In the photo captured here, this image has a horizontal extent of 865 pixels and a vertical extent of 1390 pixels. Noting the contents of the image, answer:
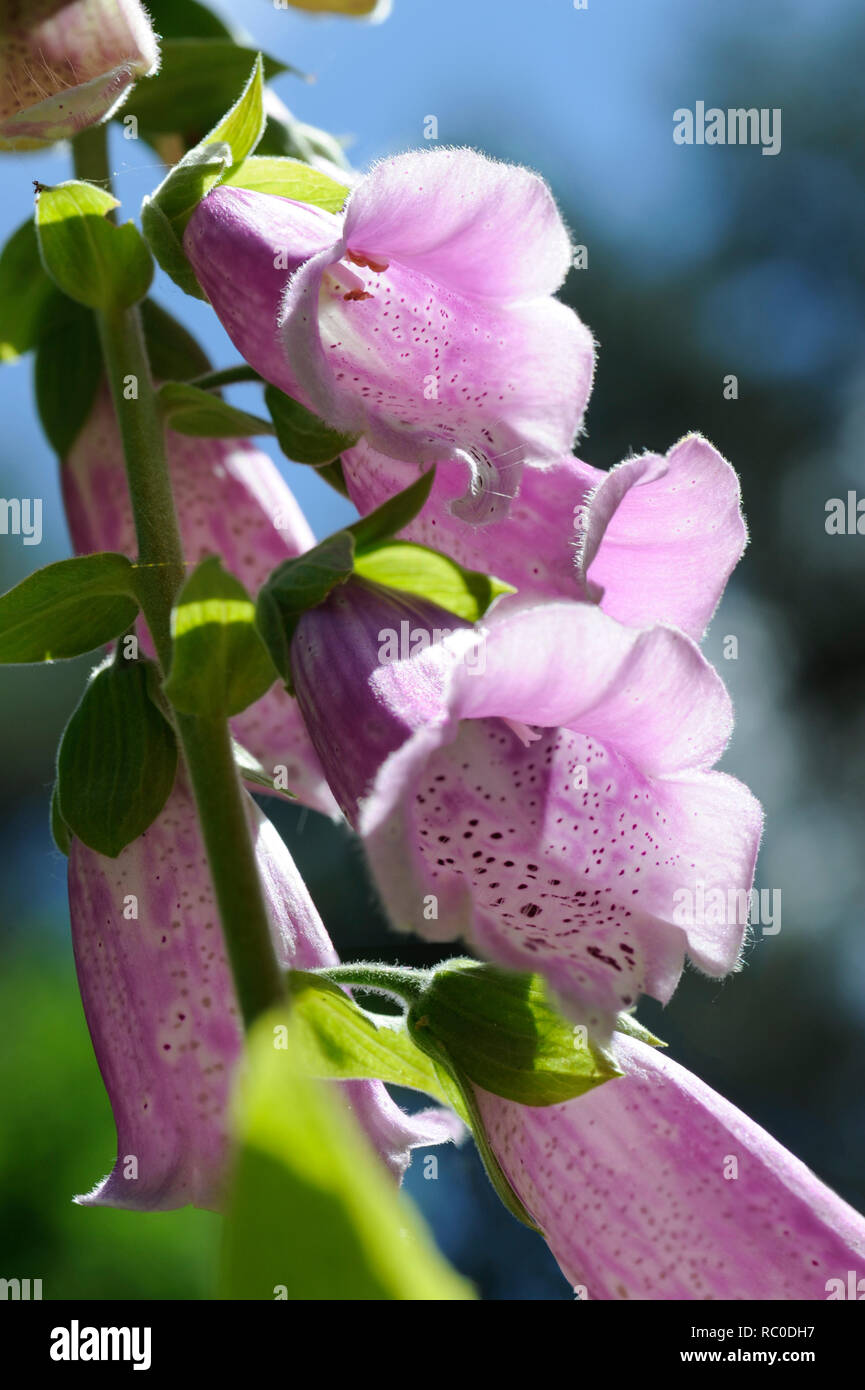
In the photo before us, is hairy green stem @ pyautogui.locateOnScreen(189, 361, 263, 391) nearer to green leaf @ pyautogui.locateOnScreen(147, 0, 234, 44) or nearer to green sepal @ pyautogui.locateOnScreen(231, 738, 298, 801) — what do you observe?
green sepal @ pyautogui.locateOnScreen(231, 738, 298, 801)

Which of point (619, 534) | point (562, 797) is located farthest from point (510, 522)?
point (562, 797)

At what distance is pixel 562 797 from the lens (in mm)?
541

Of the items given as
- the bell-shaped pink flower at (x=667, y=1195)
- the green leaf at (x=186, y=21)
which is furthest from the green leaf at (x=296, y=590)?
the green leaf at (x=186, y=21)

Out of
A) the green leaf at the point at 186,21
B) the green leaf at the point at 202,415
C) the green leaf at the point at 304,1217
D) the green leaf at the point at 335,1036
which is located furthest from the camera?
the green leaf at the point at 186,21

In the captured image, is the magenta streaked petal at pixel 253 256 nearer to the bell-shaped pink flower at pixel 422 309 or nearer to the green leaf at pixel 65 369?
the bell-shaped pink flower at pixel 422 309

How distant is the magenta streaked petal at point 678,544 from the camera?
2.08 ft

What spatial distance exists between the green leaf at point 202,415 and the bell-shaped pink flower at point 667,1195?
0.35m

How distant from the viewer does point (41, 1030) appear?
5.12 m

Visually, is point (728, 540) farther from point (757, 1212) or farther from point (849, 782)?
point (849, 782)

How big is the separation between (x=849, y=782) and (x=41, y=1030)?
11.5ft

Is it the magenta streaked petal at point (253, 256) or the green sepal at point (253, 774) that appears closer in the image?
the magenta streaked petal at point (253, 256)

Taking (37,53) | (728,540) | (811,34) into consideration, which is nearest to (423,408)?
(728,540)

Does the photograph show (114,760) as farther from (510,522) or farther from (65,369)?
(65,369)

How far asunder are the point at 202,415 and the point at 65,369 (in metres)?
0.17
